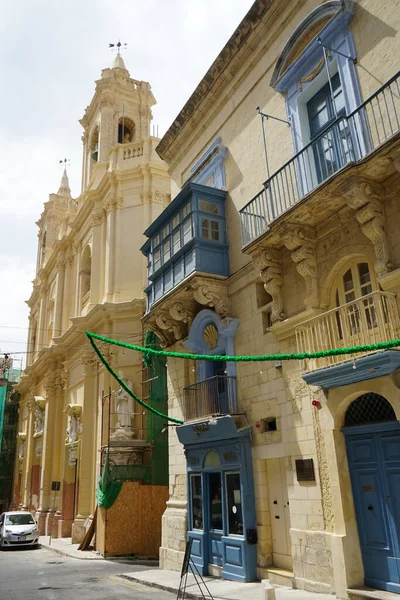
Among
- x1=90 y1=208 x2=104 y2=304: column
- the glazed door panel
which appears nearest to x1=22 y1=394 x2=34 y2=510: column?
x1=90 y1=208 x2=104 y2=304: column

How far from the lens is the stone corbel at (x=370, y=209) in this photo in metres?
8.51

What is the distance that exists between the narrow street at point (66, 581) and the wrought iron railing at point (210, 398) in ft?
13.1

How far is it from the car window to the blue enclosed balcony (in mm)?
13750

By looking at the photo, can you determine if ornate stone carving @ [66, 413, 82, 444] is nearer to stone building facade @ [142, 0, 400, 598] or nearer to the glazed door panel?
stone building facade @ [142, 0, 400, 598]

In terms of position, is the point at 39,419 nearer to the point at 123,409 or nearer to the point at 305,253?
the point at 123,409

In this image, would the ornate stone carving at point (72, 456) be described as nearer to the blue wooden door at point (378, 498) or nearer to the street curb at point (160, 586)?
the street curb at point (160, 586)

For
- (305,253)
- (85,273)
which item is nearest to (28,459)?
(85,273)

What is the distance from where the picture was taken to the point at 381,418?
859 cm

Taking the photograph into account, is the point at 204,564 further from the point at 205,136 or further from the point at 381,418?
the point at 205,136

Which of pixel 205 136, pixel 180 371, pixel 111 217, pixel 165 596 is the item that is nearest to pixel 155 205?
pixel 111 217

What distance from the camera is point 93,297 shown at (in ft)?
82.3

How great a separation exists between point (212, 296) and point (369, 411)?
5.03 m

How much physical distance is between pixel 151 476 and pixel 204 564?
22.9 feet

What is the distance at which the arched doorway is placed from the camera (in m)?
8.07
